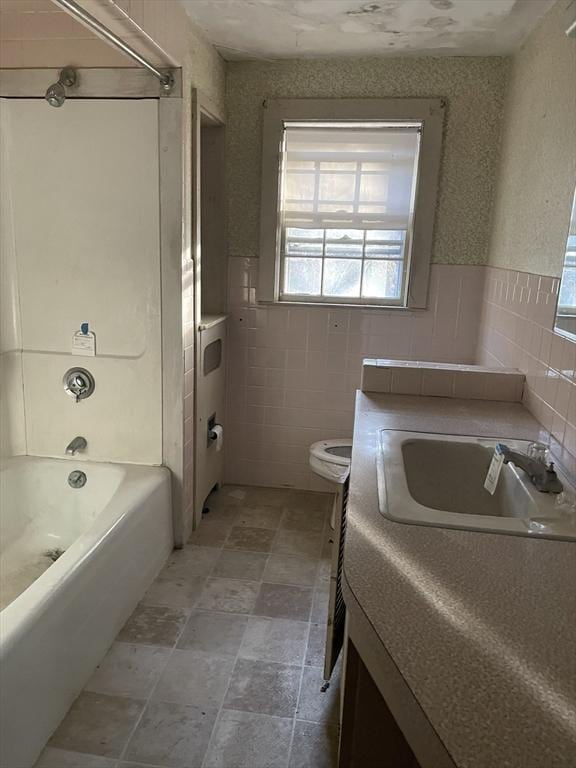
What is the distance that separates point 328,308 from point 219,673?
182 centimetres

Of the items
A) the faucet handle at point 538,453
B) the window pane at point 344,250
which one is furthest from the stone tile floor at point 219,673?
the window pane at point 344,250

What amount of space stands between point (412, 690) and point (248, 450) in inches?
101

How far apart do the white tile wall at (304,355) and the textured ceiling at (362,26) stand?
0.98 m

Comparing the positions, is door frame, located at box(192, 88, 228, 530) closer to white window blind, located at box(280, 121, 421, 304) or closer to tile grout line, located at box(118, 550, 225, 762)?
white window blind, located at box(280, 121, 421, 304)

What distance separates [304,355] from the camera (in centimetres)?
305

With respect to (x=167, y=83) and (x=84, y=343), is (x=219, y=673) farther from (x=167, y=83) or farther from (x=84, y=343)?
(x=167, y=83)

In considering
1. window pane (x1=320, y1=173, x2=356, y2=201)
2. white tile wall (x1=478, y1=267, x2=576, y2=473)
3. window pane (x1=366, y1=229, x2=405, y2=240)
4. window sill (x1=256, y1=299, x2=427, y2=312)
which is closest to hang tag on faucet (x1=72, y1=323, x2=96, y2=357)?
window sill (x1=256, y1=299, x2=427, y2=312)

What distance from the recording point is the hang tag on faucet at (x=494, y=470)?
4.54ft

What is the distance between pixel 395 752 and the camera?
0.96m

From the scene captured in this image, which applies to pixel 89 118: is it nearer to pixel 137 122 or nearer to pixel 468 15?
pixel 137 122

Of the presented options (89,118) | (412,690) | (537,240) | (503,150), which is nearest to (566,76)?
(537,240)

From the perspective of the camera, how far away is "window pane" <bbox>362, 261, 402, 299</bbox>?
2.94m

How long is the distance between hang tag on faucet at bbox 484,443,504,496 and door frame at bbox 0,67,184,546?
4.49 feet

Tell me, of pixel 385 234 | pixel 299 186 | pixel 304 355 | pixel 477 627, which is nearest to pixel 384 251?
pixel 385 234
